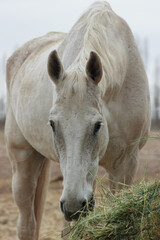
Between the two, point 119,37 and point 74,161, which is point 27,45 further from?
point 74,161

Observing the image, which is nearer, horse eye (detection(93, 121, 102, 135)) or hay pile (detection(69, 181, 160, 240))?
hay pile (detection(69, 181, 160, 240))

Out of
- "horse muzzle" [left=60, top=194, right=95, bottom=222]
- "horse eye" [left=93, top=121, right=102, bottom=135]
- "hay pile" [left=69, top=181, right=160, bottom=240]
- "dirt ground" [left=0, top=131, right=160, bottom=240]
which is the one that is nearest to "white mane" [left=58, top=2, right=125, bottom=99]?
"horse eye" [left=93, top=121, right=102, bottom=135]

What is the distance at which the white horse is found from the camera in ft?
9.31

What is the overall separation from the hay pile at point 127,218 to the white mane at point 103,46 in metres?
0.97

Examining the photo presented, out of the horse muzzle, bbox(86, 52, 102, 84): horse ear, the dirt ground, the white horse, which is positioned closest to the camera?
the horse muzzle

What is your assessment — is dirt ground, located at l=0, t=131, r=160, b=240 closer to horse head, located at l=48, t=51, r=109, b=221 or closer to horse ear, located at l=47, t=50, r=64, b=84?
horse head, located at l=48, t=51, r=109, b=221

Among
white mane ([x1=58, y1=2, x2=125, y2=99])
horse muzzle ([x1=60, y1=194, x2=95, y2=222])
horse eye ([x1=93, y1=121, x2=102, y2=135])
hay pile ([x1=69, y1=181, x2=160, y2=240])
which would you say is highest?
white mane ([x1=58, y1=2, x2=125, y2=99])

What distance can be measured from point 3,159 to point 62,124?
8.05m

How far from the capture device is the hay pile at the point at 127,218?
86.9 inches

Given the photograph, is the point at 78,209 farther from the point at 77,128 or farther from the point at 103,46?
Result: the point at 103,46

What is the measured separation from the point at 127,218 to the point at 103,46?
5.64 feet

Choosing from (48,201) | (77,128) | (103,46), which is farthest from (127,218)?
(48,201)

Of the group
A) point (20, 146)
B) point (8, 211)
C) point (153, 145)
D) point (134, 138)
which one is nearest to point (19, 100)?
point (20, 146)

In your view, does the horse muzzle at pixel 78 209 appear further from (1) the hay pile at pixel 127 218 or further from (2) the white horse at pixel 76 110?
(1) the hay pile at pixel 127 218
